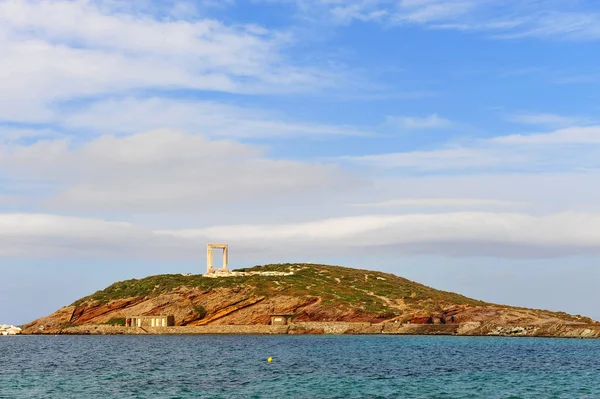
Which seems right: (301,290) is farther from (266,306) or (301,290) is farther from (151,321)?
(151,321)

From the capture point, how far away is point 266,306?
172m

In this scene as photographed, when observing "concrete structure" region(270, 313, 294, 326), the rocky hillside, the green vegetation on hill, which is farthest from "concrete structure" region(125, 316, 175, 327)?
"concrete structure" region(270, 313, 294, 326)

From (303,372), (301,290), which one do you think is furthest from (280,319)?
(303,372)

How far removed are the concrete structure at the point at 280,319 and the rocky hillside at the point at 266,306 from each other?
164 cm

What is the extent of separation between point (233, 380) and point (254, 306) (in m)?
106

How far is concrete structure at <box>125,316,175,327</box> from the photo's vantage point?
561 feet

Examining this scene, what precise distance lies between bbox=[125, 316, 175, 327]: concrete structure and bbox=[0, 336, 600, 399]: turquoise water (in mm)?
51609

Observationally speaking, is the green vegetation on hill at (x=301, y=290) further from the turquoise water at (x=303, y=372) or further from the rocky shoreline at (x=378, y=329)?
the turquoise water at (x=303, y=372)

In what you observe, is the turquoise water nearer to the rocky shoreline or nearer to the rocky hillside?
the rocky shoreline

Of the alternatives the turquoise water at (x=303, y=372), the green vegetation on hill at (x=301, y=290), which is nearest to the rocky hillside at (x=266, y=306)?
the green vegetation on hill at (x=301, y=290)

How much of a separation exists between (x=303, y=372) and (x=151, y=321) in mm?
105969

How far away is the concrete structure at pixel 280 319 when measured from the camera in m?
168

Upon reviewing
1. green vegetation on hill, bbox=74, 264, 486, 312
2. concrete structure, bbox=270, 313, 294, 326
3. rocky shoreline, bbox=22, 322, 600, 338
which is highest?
green vegetation on hill, bbox=74, 264, 486, 312

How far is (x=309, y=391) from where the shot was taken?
58.8m
